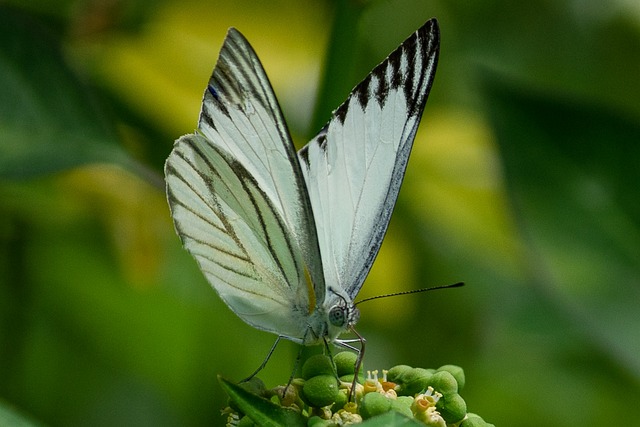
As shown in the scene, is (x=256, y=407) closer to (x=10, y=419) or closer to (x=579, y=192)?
(x=10, y=419)

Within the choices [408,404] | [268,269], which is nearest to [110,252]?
[268,269]

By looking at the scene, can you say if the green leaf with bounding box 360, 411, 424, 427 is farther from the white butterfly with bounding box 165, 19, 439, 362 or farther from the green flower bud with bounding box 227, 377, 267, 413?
the white butterfly with bounding box 165, 19, 439, 362

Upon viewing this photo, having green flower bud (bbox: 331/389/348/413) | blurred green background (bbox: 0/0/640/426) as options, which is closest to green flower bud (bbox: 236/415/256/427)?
green flower bud (bbox: 331/389/348/413)

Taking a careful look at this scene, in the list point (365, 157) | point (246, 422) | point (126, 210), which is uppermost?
point (365, 157)

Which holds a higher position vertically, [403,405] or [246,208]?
[246,208]

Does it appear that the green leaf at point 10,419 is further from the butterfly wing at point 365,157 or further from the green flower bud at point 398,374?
the butterfly wing at point 365,157

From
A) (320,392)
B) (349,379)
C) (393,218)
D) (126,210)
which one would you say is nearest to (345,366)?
(349,379)

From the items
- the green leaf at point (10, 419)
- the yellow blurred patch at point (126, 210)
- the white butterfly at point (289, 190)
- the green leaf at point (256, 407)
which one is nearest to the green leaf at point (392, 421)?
the green leaf at point (256, 407)
